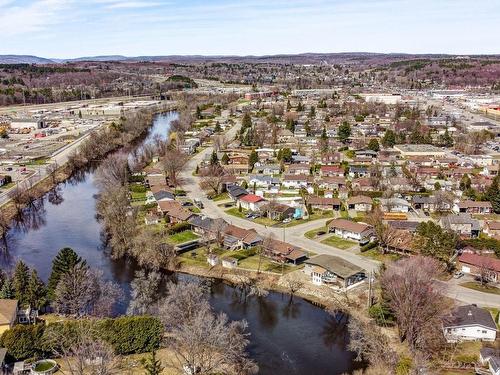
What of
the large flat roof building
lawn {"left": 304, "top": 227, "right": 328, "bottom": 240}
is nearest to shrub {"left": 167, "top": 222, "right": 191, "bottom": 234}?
lawn {"left": 304, "top": 227, "right": 328, "bottom": 240}

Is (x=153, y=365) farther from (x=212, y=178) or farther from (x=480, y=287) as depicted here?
(x=212, y=178)

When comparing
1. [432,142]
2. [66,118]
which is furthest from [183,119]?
→ [432,142]

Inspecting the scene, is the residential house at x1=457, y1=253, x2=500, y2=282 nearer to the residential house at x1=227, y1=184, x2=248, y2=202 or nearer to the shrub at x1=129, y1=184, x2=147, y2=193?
the residential house at x1=227, y1=184, x2=248, y2=202

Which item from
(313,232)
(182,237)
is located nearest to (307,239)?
(313,232)

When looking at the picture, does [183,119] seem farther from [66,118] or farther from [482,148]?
[482,148]

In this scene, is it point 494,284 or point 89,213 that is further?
point 89,213
